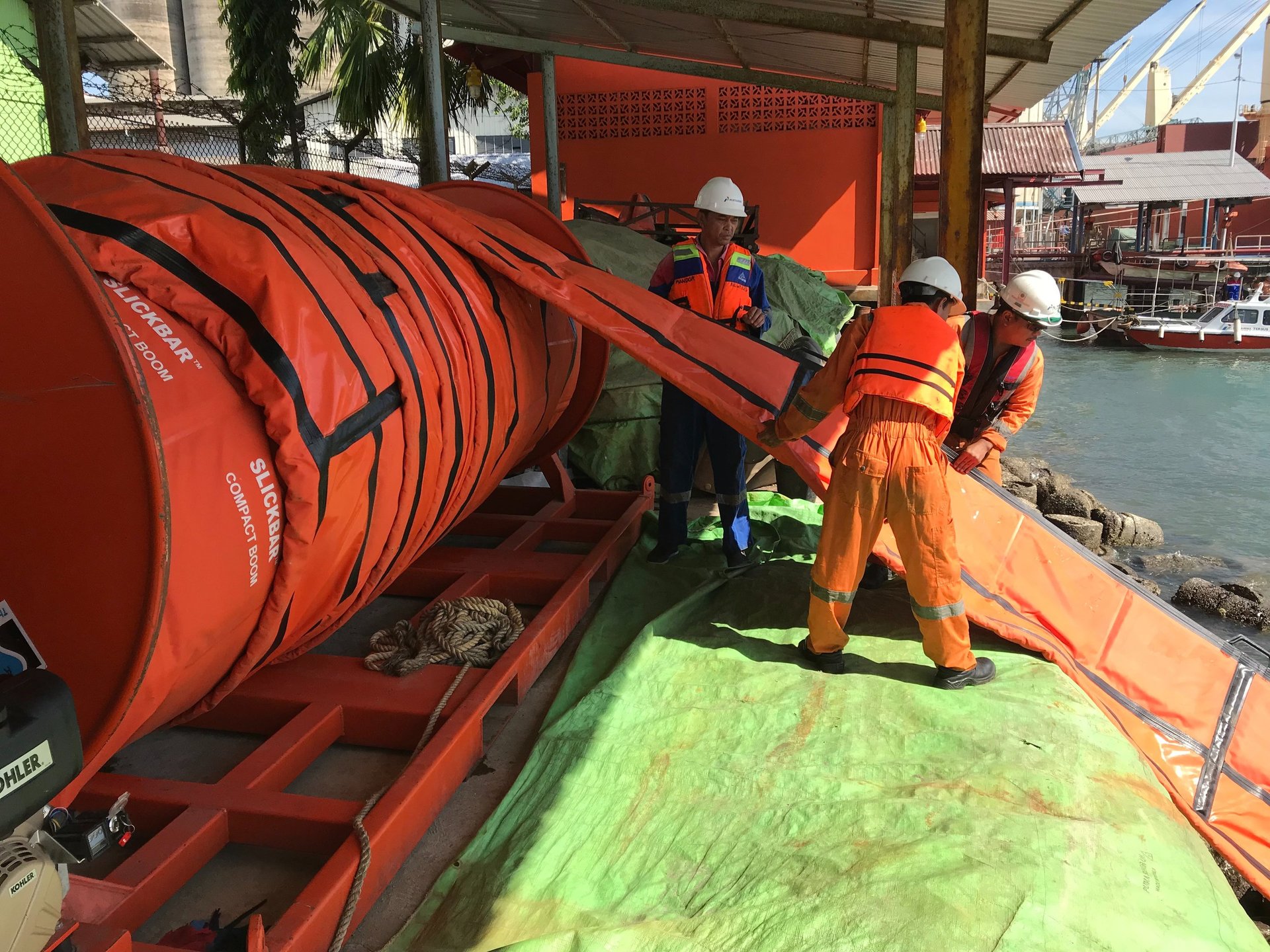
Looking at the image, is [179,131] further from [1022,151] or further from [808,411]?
[1022,151]

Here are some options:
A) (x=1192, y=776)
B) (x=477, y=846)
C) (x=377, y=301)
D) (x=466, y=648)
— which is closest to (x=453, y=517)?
(x=466, y=648)

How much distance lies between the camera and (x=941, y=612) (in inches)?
131

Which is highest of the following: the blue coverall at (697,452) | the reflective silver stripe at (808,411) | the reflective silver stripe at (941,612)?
the reflective silver stripe at (808,411)

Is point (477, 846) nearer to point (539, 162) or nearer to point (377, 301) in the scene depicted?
point (377, 301)

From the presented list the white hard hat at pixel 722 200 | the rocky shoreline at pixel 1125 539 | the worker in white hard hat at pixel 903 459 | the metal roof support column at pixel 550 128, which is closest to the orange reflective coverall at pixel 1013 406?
the worker in white hard hat at pixel 903 459

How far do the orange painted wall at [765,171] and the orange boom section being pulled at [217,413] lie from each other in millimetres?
11301

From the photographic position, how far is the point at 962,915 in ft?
7.13

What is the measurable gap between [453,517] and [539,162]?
12284 millimetres

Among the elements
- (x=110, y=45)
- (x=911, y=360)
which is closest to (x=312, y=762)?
(x=911, y=360)

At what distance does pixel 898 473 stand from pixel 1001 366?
4.10ft

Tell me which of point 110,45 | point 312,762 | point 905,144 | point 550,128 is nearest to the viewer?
point 312,762

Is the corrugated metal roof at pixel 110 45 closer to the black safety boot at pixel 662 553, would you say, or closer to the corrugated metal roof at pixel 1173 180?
the black safety boot at pixel 662 553

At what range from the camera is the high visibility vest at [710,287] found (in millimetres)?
4418

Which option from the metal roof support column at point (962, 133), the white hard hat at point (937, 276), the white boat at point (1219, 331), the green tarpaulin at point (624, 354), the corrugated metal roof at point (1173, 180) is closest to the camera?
the white hard hat at point (937, 276)
